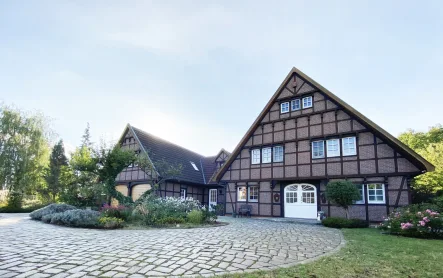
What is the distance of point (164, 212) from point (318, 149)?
940 centimetres

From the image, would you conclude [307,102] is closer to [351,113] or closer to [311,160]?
[351,113]

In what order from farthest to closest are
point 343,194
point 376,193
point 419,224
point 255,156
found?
point 255,156 → point 376,193 → point 343,194 → point 419,224

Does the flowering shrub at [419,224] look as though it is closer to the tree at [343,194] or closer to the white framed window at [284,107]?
the tree at [343,194]

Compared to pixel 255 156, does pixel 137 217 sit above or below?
below

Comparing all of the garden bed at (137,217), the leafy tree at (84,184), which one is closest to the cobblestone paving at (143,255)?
the garden bed at (137,217)

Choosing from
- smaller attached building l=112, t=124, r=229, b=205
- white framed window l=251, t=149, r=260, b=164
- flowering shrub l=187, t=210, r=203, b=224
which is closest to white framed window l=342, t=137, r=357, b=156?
white framed window l=251, t=149, r=260, b=164

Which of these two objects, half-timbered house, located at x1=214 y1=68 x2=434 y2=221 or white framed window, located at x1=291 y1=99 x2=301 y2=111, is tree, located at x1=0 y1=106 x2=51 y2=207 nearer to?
half-timbered house, located at x1=214 y1=68 x2=434 y2=221

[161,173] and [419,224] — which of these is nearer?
[419,224]

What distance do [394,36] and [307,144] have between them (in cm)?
747

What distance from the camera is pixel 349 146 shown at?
46.4 feet

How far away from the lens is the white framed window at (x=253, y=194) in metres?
17.1

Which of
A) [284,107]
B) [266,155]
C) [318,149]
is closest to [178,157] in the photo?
[266,155]

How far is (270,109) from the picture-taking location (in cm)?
1739

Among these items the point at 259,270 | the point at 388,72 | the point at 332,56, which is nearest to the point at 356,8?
the point at 332,56
